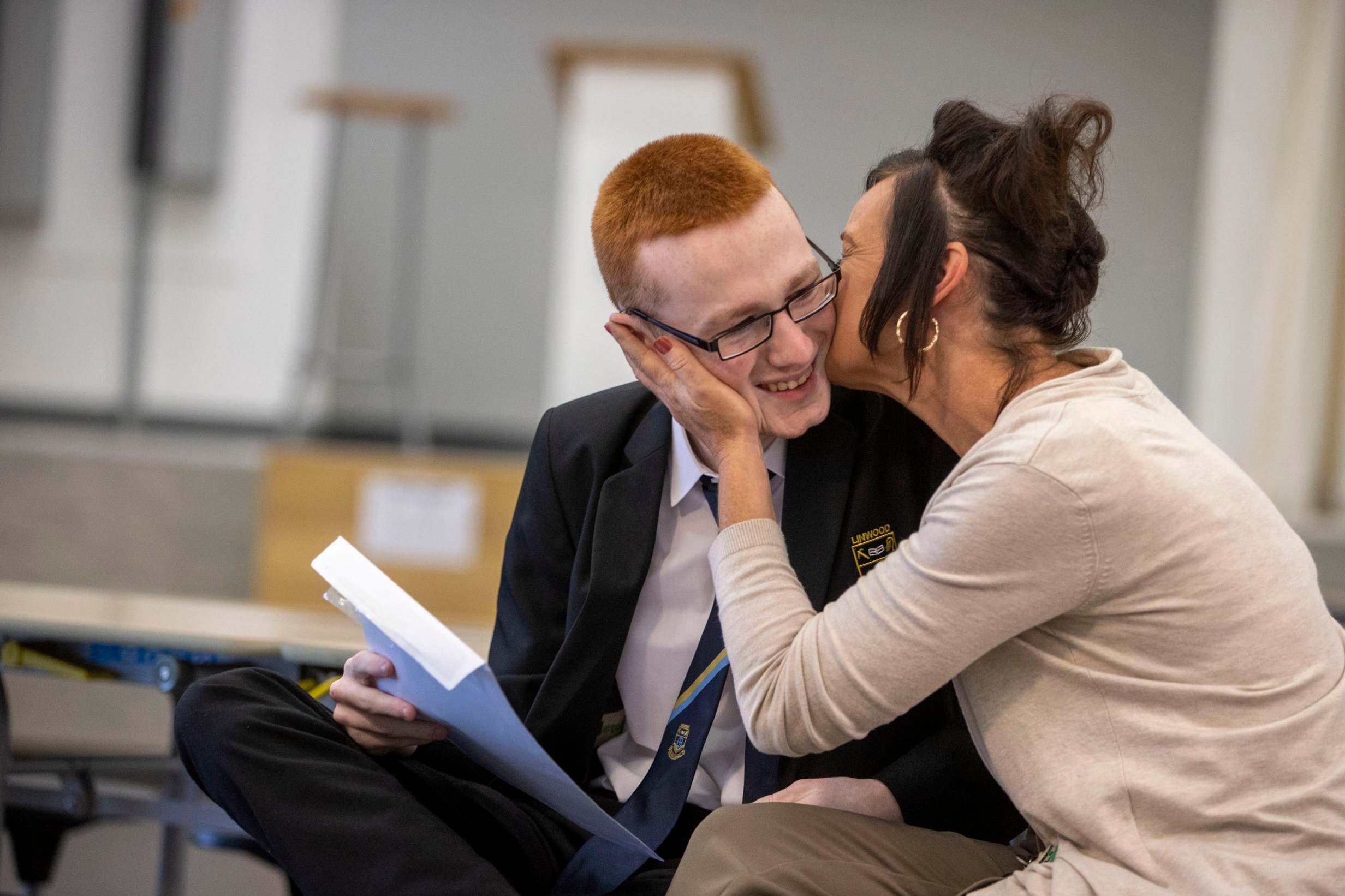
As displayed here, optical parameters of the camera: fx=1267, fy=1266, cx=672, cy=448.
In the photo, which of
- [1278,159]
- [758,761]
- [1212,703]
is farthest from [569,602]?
[1278,159]

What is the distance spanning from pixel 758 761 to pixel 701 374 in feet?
1.39

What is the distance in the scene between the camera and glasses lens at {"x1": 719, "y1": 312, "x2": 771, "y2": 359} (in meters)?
1.36

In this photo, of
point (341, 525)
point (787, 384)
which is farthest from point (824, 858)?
point (341, 525)

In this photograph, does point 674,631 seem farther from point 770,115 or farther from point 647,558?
point 770,115

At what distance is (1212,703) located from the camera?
42.1 inches

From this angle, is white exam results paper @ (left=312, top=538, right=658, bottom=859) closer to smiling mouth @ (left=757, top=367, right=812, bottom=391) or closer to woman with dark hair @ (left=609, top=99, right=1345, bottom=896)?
woman with dark hair @ (left=609, top=99, right=1345, bottom=896)

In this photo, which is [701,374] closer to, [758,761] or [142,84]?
[758,761]

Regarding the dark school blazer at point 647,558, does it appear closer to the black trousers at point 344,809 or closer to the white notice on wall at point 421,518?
the black trousers at point 344,809

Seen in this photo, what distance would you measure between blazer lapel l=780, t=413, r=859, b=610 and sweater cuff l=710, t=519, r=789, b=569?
0.17 metres

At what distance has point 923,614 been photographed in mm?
1084

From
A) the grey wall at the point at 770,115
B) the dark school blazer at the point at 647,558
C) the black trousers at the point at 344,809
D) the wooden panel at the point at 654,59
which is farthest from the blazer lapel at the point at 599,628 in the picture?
the grey wall at the point at 770,115

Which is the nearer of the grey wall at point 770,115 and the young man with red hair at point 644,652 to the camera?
the young man with red hair at point 644,652

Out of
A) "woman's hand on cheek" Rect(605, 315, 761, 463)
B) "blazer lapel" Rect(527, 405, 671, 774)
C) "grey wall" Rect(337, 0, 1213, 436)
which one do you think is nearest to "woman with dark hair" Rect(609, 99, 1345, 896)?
"woman's hand on cheek" Rect(605, 315, 761, 463)

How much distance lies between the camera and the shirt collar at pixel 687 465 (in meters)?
1.48
